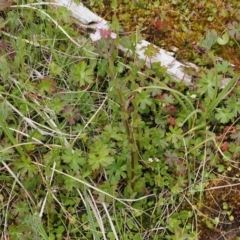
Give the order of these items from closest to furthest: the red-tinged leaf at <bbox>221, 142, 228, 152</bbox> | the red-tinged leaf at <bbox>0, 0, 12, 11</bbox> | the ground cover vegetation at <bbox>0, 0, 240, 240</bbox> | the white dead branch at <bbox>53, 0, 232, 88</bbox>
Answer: the ground cover vegetation at <bbox>0, 0, 240, 240</bbox>
the red-tinged leaf at <bbox>221, 142, 228, 152</bbox>
the white dead branch at <bbox>53, 0, 232, 88</bbox>
the red-tinged leaf at <bbox>0, 0, 12, 11</bbox>

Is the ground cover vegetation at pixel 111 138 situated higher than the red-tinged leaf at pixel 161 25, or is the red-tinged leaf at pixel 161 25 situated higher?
the red-tinged leaf at pixel 161 25

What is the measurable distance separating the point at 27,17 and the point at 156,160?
1146mm

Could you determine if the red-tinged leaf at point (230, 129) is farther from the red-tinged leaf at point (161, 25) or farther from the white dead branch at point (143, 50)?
the red-tinged leaf at point (161, 25)

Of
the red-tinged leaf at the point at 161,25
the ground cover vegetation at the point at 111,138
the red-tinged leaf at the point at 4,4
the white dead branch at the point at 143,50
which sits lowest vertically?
the ground cover vegetation at the point at 111,138

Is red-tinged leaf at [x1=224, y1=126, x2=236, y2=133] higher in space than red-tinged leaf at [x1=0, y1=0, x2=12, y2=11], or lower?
lower

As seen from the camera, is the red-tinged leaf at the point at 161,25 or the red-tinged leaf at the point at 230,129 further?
the red-tinged leaf at the point at 161,25

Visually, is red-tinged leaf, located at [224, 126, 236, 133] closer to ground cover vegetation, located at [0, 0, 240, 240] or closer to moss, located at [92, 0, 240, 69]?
ground cover vegetation, located at [0, 0, 240, 240]

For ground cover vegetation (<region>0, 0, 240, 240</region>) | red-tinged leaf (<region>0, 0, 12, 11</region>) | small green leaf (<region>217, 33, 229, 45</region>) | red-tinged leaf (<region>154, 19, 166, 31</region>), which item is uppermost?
small green leaf (<region>217, 33, 229, 45</region>)

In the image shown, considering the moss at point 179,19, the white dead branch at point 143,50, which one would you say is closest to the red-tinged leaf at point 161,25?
the moss at point 179,19

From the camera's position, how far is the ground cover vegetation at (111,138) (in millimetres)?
2707

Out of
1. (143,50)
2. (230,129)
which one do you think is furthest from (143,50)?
(230,129)

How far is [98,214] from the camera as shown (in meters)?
2.69

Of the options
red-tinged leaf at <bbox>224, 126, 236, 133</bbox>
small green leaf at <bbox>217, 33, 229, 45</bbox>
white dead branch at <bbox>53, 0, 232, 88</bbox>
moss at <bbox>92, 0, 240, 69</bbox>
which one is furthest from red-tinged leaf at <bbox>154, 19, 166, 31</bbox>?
red-tinged leaf at <bbox>224, 126, 236, 133</bbox>

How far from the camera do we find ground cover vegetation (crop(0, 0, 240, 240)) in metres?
2.71
